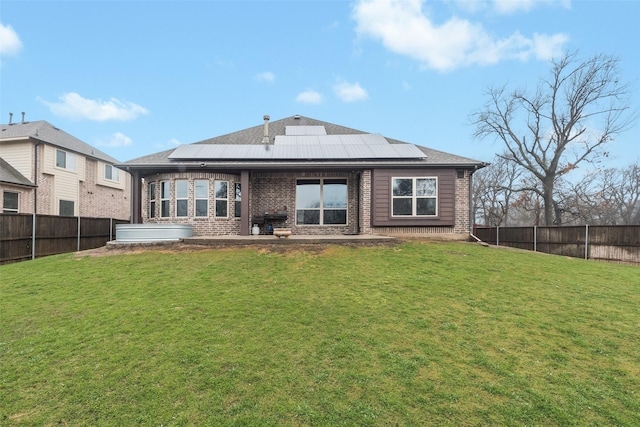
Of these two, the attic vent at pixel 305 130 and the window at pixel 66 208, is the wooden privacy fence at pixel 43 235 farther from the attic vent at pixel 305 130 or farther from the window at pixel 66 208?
the attic vent at pixel 305 130

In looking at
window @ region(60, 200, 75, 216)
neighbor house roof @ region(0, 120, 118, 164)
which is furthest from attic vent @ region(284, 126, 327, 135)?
window @ region(60, 200, 75, 216)

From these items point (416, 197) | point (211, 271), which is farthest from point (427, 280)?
point (416, 197)

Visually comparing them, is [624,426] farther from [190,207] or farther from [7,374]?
[190,207]

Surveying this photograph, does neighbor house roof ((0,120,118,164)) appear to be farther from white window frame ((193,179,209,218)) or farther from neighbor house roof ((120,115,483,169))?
white window frame ((193,179,209,218))

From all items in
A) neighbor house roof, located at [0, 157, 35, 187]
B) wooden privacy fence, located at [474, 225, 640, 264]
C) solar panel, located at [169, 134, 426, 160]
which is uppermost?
solar panel, located at [169, 134, 426, 160]

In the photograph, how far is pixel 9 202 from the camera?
53.1 feet

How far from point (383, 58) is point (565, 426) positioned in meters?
18.4

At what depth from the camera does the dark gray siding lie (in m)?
12.3

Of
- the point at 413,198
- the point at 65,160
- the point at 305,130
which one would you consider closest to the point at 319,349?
the point at 413,198

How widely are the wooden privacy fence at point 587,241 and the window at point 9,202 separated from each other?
26.6m

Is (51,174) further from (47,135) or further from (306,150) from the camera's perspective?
(306,150)

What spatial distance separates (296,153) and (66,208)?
18128 millimetres

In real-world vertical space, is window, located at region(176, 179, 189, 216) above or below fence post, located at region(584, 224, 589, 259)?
above

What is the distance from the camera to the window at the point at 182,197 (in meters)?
Result: 12.2
